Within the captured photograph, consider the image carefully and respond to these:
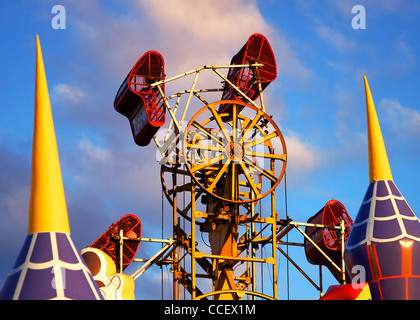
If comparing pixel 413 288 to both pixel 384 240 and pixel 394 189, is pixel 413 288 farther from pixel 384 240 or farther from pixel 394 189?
pixel 394 189

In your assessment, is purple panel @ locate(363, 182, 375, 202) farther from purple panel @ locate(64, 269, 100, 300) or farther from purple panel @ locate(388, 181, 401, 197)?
purple panel @ locate(64, 269, 100, 300)

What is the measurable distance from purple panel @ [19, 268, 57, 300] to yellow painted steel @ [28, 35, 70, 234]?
0.81m

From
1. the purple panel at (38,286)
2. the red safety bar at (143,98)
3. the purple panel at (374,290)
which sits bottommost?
the purple panel at (38,286)

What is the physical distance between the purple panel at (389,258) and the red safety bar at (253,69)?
13829 millimetres

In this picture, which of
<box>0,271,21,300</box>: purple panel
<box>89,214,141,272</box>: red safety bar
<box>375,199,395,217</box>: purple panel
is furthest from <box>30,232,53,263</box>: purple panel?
<box>89,214,141,272</box>: red safety bar

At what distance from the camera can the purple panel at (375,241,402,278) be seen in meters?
14.4

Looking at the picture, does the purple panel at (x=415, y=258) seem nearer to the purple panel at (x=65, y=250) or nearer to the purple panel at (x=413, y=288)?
the purple panel at (x=413, y=288)

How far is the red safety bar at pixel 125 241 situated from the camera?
2689 cm

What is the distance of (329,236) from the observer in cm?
3028

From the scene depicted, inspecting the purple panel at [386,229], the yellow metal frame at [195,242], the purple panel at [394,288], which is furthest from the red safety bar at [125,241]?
the purple panel at [394,288]

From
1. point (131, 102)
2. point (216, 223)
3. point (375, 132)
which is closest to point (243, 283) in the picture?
point (216, 223)

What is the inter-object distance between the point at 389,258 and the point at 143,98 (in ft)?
43.5

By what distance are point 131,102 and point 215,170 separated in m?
3.74

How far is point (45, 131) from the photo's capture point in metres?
12.8
